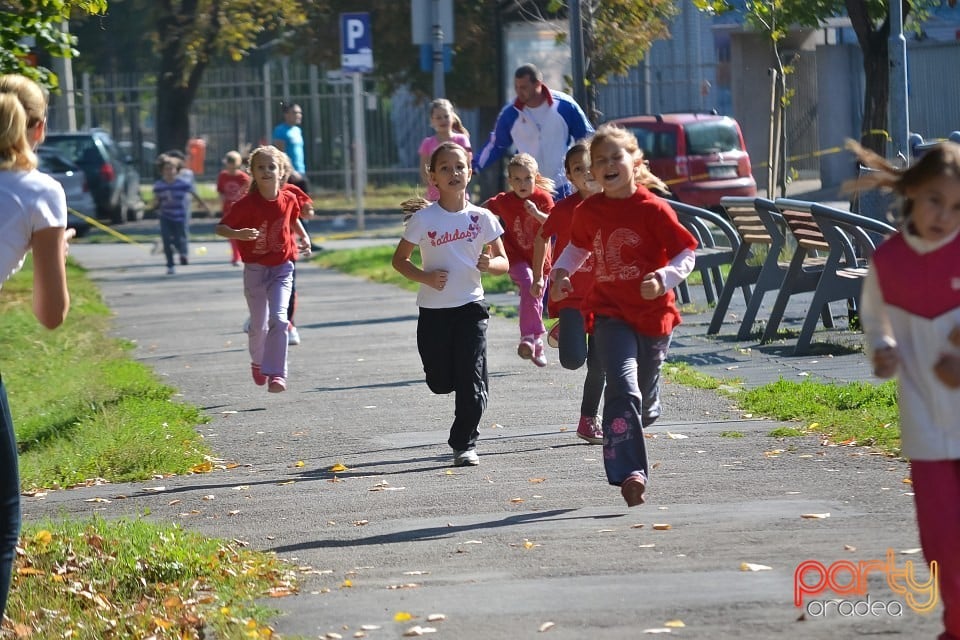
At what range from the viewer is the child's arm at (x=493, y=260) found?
8.54 metres

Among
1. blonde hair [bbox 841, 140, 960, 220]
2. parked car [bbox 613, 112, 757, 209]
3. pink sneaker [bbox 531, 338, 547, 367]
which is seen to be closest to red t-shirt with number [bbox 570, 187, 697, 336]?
blonde hair [bbox 841, 140, 960, 220]

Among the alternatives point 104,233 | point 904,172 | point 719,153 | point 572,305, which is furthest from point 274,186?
point 104,233

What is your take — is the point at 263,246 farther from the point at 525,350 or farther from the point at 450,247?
the point at 450,247

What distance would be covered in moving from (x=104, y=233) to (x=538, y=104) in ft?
67.5

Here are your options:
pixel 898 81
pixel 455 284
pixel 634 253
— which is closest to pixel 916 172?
pixel 634 253

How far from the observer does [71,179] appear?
31.3m

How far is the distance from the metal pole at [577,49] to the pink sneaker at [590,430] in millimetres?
8635

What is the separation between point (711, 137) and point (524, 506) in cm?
1930

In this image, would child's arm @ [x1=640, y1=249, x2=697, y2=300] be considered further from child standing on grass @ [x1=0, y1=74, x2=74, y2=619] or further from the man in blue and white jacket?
the man in blue and white jacket

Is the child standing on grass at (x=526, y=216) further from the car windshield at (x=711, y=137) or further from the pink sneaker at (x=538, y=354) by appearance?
the car windshield at (x=711, y=137)

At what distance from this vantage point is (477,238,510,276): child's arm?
8539mm

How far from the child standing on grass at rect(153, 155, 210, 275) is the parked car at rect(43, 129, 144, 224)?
28.3 ft

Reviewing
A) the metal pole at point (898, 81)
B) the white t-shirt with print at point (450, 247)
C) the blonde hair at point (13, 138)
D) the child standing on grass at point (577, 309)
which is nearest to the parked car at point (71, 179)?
the metal pole at point (898, 81)

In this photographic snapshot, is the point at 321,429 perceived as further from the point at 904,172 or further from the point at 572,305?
the point at 904,172
